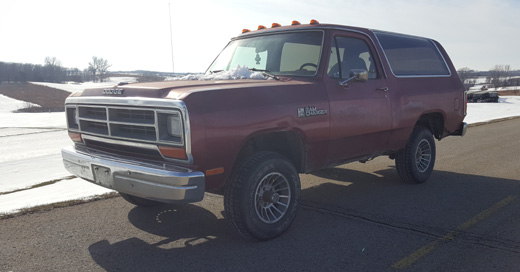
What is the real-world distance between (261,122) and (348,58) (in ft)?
6.01

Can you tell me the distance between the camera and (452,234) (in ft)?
13.8

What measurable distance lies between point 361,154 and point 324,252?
69.9 inches

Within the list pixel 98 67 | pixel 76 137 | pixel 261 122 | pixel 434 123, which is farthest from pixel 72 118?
pixel 98 67

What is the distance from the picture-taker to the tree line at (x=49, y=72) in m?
94.2

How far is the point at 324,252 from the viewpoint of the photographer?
12.5 feet

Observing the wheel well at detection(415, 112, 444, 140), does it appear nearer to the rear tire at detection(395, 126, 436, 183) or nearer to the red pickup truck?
the rear tire at detection(395, 126, 436, 183)

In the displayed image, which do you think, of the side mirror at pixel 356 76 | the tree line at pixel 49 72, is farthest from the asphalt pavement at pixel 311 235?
the tree line at pixel 49 72

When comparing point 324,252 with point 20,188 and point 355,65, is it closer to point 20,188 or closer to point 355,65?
point 355,65

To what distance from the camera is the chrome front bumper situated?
11.2 ft

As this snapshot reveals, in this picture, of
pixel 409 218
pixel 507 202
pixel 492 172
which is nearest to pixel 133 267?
pixel 409 218

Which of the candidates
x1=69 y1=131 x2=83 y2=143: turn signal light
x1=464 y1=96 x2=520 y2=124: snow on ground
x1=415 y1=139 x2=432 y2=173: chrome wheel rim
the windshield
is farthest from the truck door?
x1=464 y1=96 x2=520 y2=124: snow on ground

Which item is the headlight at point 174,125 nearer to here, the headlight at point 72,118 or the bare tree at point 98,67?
the headlight at point 72,118

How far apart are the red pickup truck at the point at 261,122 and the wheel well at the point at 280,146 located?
1 cm

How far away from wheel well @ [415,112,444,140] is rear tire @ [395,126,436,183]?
0.15m
